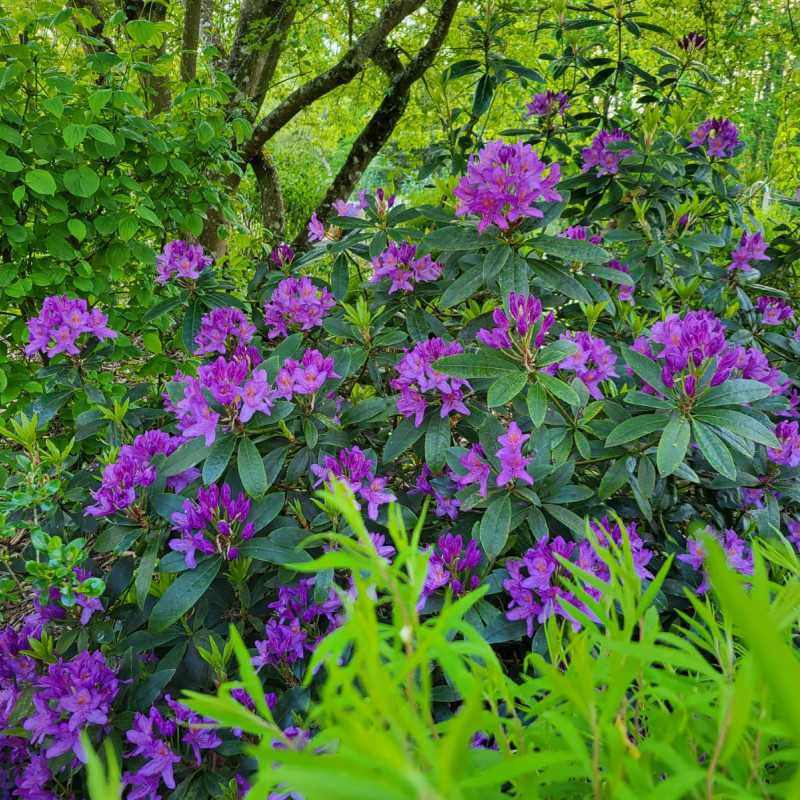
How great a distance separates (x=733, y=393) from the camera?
1.23 m

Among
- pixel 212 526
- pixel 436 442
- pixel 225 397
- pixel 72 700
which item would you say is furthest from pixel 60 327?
pixel 436 442

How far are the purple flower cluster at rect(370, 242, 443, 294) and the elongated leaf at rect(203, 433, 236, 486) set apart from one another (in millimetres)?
659

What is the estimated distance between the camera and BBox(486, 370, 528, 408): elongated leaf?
3.96 ft

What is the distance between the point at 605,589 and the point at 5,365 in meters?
2.42

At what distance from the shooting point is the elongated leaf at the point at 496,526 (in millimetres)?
1194

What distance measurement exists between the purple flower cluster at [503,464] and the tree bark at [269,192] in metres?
3.57

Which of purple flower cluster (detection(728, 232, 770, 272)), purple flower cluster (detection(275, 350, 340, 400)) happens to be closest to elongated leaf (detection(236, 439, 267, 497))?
purple flower cluster (detection(275, 350, 340, 400))

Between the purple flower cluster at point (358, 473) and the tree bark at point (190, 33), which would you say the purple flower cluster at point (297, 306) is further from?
the tree bark at point (190, 33)

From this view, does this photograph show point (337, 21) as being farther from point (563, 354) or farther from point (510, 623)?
point (510, 623)

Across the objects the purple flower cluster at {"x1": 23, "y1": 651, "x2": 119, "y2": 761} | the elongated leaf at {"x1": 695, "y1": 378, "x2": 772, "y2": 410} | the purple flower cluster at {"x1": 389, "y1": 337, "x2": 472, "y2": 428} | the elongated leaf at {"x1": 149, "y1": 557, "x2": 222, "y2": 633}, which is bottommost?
the purple flower cluster at {"x1": 23, "y1": 651, "x2": 119, "y2": 761}

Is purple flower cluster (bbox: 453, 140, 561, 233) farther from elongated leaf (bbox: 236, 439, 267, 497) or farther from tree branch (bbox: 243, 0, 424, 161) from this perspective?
tree branch (bbox: 243, 0, 424, 161)

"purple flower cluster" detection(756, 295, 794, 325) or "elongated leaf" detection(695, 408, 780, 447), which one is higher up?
"purple flower cluster" detection(756, 295, 794, 325)

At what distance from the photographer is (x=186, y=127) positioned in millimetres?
2498

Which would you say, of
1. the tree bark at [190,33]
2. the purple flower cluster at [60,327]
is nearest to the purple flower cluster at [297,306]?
the purple flower cluster at [60,327]
